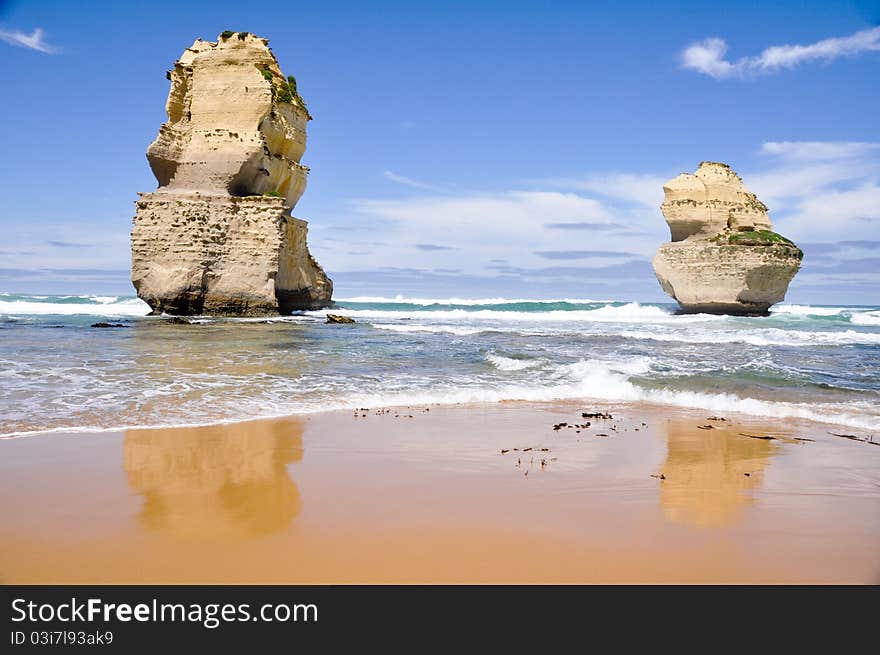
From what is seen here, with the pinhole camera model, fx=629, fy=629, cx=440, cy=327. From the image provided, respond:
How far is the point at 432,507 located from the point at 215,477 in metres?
1.61

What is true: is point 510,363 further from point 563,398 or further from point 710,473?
point 710,473

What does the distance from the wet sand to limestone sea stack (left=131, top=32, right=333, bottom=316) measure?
1782cm

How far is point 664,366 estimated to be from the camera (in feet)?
38.0

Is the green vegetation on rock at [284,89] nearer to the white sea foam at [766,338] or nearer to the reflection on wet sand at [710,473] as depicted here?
the white sea foam at [766,338]

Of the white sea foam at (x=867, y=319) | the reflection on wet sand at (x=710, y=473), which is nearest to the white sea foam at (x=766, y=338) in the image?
the reflection on wet sand at (x=710, y=473)

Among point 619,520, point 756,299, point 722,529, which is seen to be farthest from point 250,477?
point 756,299

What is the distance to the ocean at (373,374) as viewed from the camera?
7.16m

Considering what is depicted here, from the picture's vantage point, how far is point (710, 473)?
4762 mm

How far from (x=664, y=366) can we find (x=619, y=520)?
8.66 meters

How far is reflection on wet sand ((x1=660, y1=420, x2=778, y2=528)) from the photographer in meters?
3.74

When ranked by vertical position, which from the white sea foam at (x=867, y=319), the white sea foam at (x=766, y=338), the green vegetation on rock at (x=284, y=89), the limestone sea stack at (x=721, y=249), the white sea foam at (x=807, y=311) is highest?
the green vegetation on rock at (x=284, y=89)

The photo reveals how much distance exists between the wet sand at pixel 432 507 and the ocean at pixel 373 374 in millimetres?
1519

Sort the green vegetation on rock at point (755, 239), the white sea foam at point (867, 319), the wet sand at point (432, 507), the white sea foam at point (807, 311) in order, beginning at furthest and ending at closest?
the white sea foam at point (807, 311) → the white sea foam at point (867, 319) → the green vegetation on rock at point (755, 239) → the wet sand at point (432, 507)
